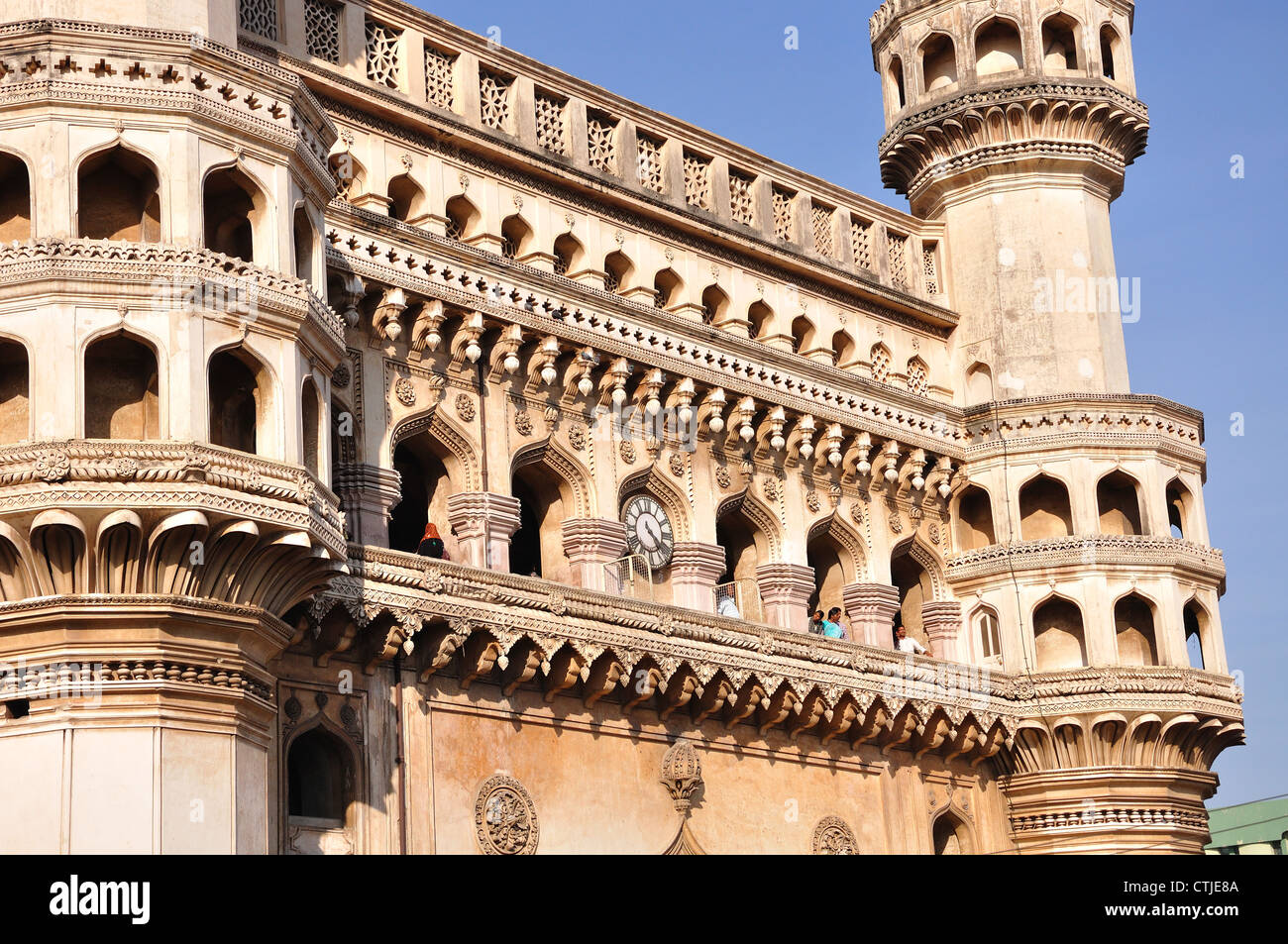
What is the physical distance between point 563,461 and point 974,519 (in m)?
6.92

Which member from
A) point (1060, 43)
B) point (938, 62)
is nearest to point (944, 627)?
point (938, 62)

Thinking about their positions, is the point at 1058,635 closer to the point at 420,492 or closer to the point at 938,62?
the point at 938,62

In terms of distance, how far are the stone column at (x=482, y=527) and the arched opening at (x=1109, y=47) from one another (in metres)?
11.9

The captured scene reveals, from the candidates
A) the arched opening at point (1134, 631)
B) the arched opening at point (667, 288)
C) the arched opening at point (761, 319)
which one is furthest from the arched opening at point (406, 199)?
the arched opening at point (1134, 631)

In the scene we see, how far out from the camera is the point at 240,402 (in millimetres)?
18516

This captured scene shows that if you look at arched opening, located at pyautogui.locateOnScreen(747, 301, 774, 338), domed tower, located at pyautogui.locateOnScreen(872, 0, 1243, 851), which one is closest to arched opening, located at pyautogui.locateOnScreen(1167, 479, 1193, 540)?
domed tower, located at pyautogui.locateOnScreen(872, 0, 1243, 851)

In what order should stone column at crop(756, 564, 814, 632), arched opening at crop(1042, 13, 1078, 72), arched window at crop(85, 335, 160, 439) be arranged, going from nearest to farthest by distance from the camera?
1. arched window at crop(85, 335, 160, 439)
2. stone column at crop(756, 564, 814, 632)
3. arched opening at crop(1042, 13, 1078, 72)

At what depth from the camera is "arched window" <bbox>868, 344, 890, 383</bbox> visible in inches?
1075

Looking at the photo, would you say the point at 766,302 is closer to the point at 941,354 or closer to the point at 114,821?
the point at 941,354

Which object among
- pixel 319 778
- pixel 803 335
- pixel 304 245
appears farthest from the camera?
pixel 803 335

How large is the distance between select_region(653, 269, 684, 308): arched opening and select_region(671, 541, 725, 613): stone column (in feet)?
9.29

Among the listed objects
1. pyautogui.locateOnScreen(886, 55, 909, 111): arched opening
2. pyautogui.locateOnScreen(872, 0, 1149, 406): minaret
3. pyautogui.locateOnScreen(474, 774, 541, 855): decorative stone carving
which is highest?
pyautogui.locateOnScreen(886, 55, 909, 111): arched opening

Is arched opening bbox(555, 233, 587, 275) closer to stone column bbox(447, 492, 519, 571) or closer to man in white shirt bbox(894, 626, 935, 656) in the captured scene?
stone column bbox(447, 492, 519, 571)
